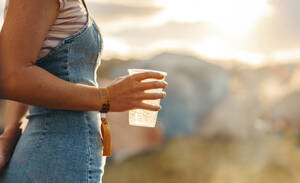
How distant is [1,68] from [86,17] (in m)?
0.26

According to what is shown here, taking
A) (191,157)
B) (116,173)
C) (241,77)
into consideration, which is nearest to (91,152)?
(116,173)

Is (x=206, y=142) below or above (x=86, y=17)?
below

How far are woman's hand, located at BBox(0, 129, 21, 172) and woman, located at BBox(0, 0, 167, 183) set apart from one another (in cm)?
3

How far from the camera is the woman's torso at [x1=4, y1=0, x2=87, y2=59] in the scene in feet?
3.30

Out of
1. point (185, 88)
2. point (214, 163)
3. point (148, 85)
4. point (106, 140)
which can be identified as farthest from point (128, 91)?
point (185, 88)

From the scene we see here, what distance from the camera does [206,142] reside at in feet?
20.4

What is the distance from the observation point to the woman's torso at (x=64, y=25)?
100cm

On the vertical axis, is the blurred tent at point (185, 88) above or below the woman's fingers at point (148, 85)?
below

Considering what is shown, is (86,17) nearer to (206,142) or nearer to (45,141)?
(45,141)

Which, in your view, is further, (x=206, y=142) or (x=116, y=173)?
(x=206, y=142)

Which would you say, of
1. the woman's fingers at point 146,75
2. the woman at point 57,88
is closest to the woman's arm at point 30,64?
the woman at point 57,88

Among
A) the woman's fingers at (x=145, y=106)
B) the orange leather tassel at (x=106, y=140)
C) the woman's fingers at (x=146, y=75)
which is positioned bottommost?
the orange leather tassel at (x=106, y=140)

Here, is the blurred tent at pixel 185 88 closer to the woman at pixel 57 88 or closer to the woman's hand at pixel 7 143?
the woman's hand at pixel 7 143

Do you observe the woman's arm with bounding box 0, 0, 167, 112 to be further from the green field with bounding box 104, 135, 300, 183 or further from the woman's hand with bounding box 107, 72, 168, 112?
the green field with bounding box 104, 135, 300, 183
